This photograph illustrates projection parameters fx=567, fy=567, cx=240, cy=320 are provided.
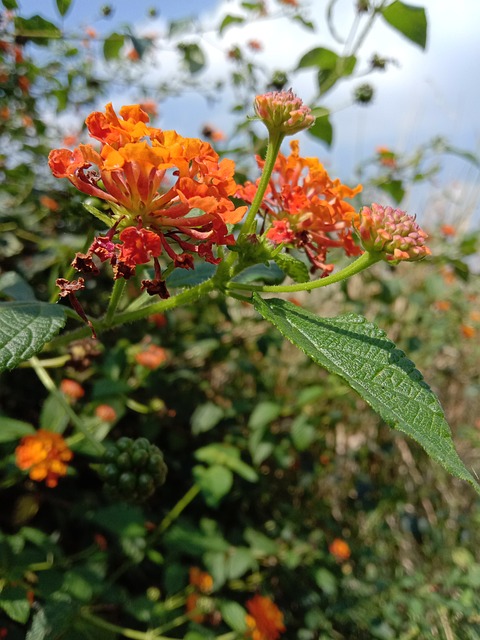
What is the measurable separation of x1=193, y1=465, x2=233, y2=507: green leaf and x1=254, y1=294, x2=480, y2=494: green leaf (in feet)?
3.04

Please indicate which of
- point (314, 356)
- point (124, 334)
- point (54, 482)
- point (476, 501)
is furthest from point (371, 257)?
point (476, 501)

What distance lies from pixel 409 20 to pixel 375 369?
0.90m

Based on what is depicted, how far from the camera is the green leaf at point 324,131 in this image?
49.8 inches

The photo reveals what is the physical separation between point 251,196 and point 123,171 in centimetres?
20

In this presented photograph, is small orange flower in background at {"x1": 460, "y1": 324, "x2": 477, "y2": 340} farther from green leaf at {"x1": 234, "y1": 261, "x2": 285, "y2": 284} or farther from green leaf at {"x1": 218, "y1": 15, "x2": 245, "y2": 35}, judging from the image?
green leaf at {"x1": 234, "y1": 261, "x2": 285, "y2": 284}

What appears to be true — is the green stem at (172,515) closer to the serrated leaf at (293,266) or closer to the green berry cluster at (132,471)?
the green berry cluster at (132,471)

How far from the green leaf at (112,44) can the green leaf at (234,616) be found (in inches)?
56.2

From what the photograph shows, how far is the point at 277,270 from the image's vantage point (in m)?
0.81

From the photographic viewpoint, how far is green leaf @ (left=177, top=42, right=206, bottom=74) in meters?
1.80

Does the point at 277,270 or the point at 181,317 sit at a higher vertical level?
the point at 277,270

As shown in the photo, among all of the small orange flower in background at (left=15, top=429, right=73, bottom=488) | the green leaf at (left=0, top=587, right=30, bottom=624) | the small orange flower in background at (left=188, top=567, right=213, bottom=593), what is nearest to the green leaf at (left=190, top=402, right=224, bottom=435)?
the small orange flower in background at (left=188, top=567, right=213, bottom=593)

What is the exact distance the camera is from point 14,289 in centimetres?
78

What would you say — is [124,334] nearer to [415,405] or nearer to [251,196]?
[251,196]

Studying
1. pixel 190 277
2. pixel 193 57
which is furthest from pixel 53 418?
pixel 193 57
